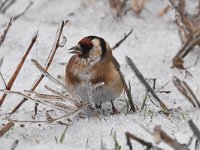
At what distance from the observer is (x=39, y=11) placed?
5.21 meters

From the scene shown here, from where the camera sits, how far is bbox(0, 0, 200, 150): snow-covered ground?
9.42 feet

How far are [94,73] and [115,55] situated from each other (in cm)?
107

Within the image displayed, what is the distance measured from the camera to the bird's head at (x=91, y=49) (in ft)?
11.2

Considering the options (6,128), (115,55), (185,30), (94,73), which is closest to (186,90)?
(94,73)

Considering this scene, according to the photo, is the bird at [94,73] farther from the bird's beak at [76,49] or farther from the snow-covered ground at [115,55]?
the snow-covered ground at [115,55]

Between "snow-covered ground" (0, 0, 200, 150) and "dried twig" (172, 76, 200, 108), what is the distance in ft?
0.17

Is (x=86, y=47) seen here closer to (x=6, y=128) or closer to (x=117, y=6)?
(x=6, y=128)

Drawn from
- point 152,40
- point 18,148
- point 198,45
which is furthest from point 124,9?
point 18,148

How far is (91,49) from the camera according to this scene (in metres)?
3.45

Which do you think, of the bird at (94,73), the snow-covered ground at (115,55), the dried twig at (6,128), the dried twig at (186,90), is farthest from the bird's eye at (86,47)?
the dried twig at (6,128)

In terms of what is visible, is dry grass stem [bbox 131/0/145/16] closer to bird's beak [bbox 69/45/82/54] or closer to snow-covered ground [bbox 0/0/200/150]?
snow-covered ground [bbox 0/0/200/150]

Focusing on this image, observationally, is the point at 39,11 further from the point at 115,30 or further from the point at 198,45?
the point at 198,45

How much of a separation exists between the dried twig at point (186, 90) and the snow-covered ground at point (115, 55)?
5 cm

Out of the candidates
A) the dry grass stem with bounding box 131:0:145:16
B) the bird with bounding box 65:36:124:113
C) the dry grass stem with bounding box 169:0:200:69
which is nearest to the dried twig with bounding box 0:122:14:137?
the bird with bounding box 65:36:124:113
